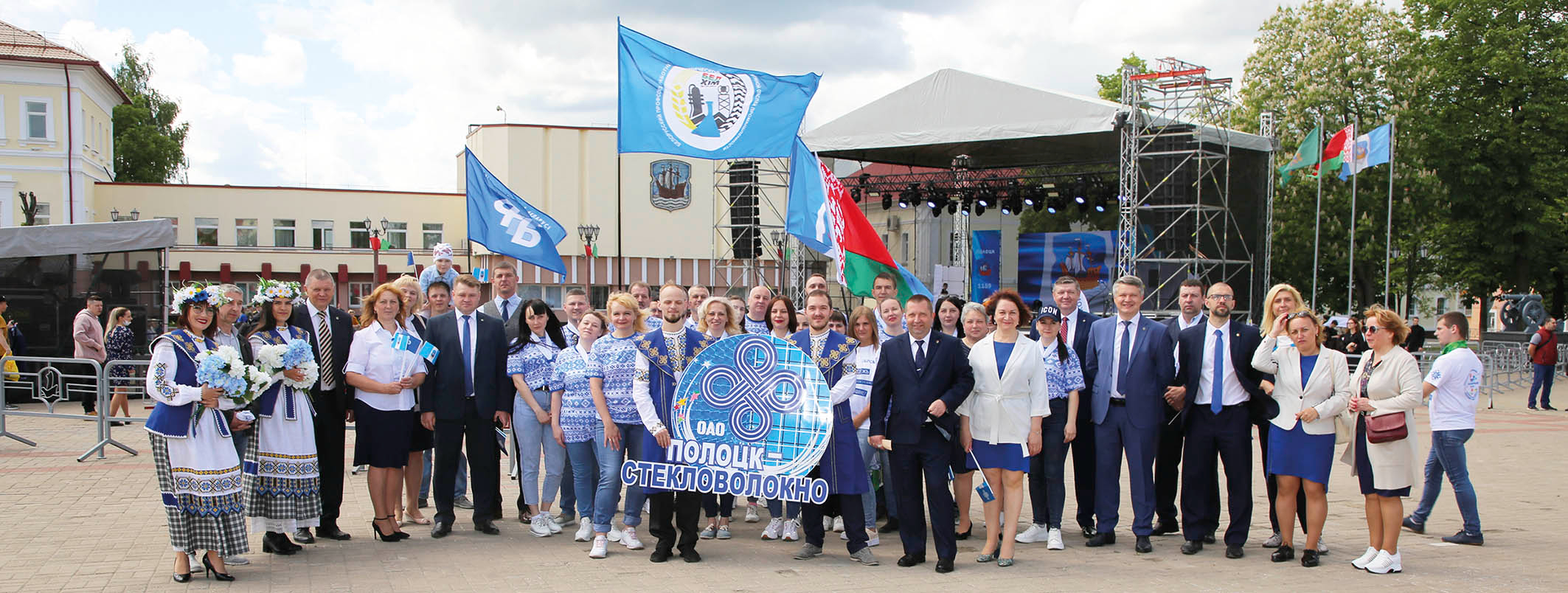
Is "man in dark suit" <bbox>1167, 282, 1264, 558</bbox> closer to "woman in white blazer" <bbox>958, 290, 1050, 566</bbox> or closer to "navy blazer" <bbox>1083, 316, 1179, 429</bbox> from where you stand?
"navy blazer" <bbox>1083, 316, 1179, 429</bbox>

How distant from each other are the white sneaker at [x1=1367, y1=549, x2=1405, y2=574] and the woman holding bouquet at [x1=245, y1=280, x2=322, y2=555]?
19.7 ft

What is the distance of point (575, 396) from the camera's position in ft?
21.9

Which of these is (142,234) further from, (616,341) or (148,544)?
(616,341)

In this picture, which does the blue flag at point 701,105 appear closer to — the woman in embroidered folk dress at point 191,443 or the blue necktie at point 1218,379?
the woman in embroidered folk dress at point 191,443

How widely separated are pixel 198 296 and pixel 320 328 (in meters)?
1.10

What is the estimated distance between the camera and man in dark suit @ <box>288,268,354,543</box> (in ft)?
22.0

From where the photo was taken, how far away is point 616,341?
6492mm

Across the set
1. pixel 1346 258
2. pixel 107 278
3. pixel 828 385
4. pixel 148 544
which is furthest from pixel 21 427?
pixel 1346 258

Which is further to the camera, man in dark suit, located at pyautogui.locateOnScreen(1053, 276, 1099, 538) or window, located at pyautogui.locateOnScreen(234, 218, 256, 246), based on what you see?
window, located at pyautogui.locateOnScreen(234, 218, 256, 246)

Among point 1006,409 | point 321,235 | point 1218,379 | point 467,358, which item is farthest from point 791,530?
point 321,235

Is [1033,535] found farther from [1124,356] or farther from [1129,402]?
[1124,356]

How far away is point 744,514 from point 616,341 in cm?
211

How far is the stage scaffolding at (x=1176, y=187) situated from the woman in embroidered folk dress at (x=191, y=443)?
643 inches

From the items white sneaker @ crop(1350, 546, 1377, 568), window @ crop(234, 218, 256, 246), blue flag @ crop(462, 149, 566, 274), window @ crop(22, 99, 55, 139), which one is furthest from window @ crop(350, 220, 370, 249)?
white sneaker @ crop(1350, 546, 1377, 568)
